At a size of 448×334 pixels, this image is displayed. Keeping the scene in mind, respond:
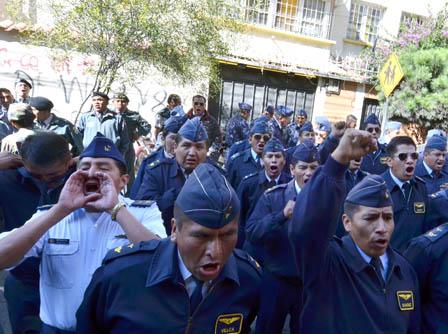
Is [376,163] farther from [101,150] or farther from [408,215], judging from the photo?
[101,150]

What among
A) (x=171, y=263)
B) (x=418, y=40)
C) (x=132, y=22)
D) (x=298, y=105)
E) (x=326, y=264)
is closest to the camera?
(x=171, y=263)

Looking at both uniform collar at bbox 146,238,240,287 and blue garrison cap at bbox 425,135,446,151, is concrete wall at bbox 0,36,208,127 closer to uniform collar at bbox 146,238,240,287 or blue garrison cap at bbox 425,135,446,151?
blue garrison cap at bbox 425,135,446,151

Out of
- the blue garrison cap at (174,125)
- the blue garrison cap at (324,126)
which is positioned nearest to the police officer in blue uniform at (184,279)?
the blue garrison cap at (174,125)

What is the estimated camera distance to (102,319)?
1.83m

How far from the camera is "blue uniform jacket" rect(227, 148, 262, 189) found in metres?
5.79

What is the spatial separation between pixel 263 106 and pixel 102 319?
14654 millimetres

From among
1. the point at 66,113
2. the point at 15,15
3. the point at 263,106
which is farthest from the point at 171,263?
the point at 263,106

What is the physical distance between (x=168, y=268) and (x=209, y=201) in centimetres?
32

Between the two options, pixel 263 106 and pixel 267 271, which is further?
pixel 263 106

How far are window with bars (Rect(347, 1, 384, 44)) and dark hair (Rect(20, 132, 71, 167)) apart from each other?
55.8 feet

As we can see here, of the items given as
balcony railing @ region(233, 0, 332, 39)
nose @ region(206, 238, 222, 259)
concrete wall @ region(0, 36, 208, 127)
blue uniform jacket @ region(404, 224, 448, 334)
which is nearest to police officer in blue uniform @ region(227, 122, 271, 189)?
blue uniform jacket @ region(404, 224, 448, 334)

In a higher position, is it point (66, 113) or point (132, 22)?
point (132, 22)

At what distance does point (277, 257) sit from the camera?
139 inches

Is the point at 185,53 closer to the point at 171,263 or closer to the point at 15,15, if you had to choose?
the point at 15,15
